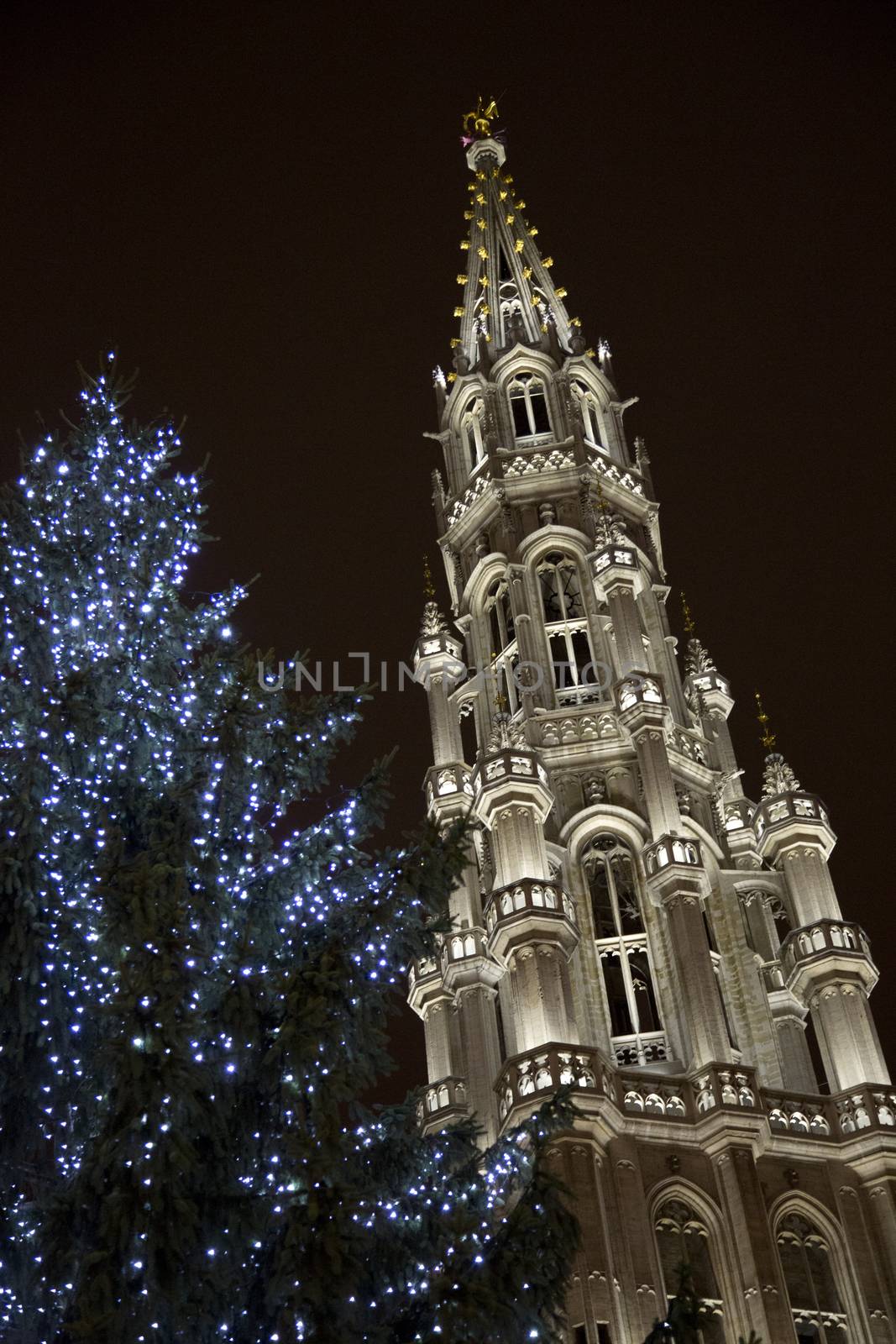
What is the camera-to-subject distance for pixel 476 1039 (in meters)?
38.0

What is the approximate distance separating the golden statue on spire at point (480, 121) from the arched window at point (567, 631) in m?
28.4

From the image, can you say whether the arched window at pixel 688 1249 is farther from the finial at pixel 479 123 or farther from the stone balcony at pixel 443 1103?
the finial at pixel 479 123

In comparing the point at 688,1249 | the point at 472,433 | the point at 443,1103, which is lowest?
the point at 688,1249

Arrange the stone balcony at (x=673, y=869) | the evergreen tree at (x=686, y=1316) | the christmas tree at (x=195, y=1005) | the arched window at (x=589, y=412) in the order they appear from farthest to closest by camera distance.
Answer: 1. the arched window at (x=589, y=412)
2. the stone balcony at (x=673, y=869)
3. the evergreen tree at (x=686, y=1316)
4. the christmas tree at (x=195, y=1005)

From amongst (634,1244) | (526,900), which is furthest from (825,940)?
(634,1244)

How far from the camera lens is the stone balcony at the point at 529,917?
35.3 metres

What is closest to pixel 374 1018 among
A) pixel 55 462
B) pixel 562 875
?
pixel 55 462

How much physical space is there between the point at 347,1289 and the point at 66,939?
4441 millimetres

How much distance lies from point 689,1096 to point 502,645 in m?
16.0

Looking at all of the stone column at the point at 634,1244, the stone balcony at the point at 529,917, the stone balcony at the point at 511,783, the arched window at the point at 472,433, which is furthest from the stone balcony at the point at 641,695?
the arched window at the point at 472,433

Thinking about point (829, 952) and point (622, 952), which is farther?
point (622, 952)

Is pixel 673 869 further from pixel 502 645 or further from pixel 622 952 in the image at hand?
pixel 502 645

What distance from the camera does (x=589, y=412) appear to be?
53375 mm

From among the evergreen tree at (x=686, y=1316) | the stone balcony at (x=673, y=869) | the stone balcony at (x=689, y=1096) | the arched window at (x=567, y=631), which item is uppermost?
the arched window at (x=567, y=631)
